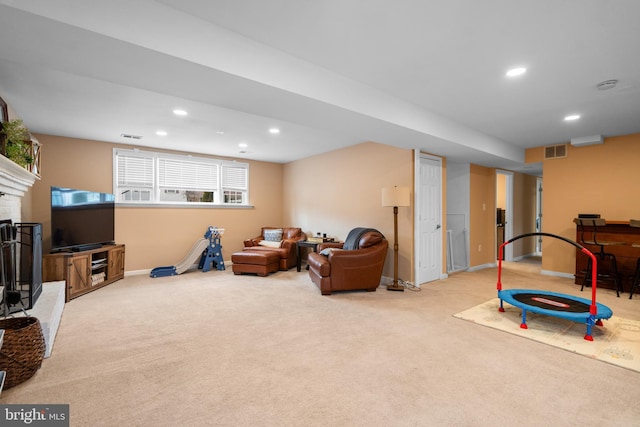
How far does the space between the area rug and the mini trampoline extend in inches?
3.7

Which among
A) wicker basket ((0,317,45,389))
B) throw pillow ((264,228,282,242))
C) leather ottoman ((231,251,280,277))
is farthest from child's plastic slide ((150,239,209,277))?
wicker basket ((0,317,45,389))

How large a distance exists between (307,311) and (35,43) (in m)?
3.35

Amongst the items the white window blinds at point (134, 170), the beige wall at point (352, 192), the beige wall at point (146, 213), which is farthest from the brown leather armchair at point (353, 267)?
the white window blinds at point (134, 170)

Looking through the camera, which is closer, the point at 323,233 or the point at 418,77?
the point at 418,77

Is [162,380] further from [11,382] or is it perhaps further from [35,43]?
[35,43]

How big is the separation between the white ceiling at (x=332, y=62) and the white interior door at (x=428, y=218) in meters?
0.81

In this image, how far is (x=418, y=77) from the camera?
2984mm

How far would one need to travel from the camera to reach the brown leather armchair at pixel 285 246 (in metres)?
6.19

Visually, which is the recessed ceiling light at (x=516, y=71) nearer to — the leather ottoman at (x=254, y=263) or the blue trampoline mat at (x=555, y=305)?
the blue trampoline mat at (x=555, y=305)

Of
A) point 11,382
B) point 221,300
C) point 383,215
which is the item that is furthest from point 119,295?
point 383,215

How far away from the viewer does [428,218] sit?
17.1ft

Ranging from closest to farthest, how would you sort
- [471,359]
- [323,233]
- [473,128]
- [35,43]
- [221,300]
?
[35,43] < [471,359] < [221,300] < [473,128] < [323,233]

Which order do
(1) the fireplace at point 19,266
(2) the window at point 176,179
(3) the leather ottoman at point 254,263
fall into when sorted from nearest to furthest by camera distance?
(1) the fireplace at point 19,266, (3) the leather ottoman at point 254,263, (2) the window at point 176,179

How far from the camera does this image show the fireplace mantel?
8.73 feet
